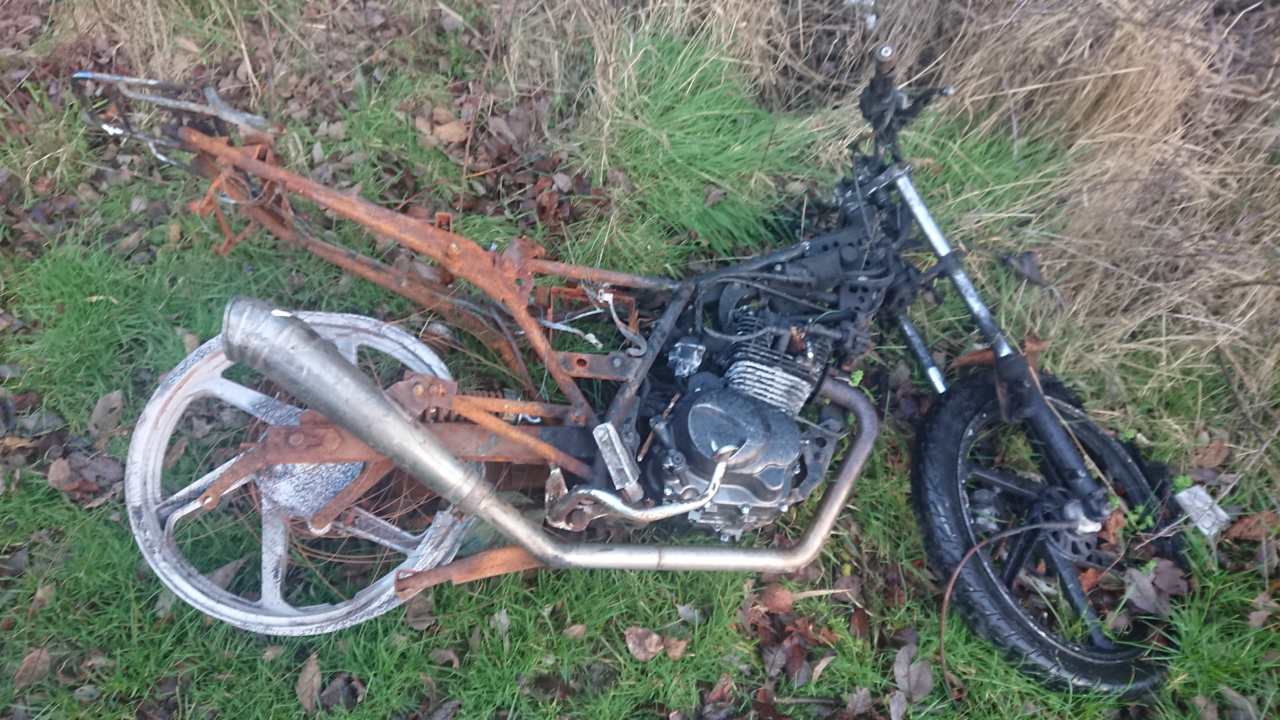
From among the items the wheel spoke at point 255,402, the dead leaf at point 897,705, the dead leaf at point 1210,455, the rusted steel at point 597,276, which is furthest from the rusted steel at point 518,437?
the dead leaf at point 1210,455

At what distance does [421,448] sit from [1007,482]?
2.33m

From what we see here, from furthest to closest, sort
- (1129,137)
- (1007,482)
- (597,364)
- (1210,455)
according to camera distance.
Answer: (1129,137), (1210,455), (1007,482), (597,364)

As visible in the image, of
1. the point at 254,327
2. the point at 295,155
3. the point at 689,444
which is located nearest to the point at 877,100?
the point at 689,444

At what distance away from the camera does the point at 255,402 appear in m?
3.25

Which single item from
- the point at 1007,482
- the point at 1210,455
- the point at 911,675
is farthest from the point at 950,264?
the point at 1210,455

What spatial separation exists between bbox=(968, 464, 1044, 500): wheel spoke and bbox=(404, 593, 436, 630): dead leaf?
2.23 meters

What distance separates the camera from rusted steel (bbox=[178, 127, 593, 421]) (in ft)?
9.39

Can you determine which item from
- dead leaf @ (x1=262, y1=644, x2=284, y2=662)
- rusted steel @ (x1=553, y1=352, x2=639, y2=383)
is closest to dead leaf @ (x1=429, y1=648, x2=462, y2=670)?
dead leaf @ (x1=262, y1=644, x2=284, y2=662)

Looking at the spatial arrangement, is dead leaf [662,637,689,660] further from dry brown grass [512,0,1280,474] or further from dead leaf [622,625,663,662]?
dry brown grass [512,0,1280,474]

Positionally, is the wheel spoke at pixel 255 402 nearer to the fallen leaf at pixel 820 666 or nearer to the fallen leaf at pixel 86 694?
the fallen leaf at pixel 86 694

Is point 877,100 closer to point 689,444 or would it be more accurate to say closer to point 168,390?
point 689,444

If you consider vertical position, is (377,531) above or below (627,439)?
below

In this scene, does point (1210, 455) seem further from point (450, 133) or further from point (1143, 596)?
point (450, 133)

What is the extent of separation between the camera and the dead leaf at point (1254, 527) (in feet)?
11.6
